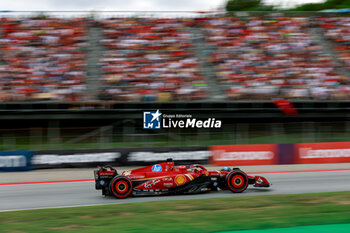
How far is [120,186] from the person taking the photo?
11195mm

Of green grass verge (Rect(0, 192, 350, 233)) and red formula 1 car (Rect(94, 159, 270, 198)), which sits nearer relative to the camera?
green grass verge (Rect(0, 192, 350, 233))

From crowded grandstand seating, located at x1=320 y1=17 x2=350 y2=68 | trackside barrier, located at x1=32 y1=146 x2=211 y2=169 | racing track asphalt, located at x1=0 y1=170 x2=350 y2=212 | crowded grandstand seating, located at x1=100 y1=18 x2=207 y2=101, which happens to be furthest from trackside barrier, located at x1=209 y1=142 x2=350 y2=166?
crowded grandstand seating, located at x1=320 y1=17 x2=350 y2=68

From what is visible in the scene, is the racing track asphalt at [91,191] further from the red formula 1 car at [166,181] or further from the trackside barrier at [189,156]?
the trackside barrier at [189,156]

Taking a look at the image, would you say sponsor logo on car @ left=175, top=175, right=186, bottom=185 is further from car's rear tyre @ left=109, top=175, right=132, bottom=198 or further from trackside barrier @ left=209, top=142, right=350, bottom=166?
trackside barrier @ left=209, top=142, right=350, bottom=166

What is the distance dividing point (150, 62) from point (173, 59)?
4.20ft

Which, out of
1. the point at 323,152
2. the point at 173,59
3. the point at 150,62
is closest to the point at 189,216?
→ the point at 323,152

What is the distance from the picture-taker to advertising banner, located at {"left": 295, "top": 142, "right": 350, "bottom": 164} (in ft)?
60.3

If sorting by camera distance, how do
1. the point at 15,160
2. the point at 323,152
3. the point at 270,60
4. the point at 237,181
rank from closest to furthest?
the point at 237,181
the point at 15,160
the point at 323,152
the point at 270,60

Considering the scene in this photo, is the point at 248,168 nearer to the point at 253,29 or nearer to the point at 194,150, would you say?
the point at 194,150

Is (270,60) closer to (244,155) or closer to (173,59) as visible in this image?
(173,59)

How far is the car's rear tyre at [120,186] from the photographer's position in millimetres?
11133

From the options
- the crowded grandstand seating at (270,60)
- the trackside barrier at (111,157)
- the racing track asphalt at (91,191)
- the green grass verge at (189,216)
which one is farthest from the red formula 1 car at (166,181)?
the crowded grandstand seating at (270,60)

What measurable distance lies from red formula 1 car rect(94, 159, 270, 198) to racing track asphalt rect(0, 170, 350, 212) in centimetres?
20

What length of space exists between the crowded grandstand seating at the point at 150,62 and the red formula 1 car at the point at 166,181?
9.16 m
